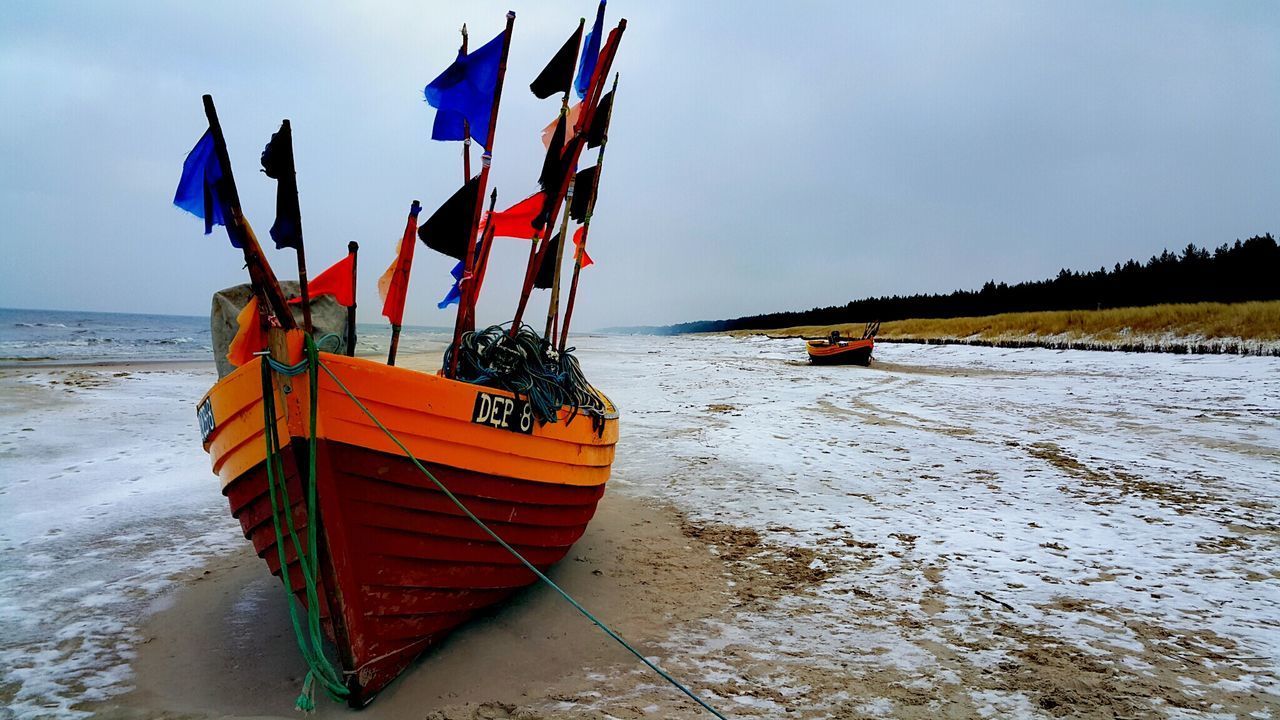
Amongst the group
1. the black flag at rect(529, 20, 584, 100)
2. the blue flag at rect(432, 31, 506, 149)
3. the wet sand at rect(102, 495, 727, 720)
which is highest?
the black flag at rect(529, 20, 584, 100)

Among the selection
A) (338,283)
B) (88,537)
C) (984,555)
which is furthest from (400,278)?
(984,555)

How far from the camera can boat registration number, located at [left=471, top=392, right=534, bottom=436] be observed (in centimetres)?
321

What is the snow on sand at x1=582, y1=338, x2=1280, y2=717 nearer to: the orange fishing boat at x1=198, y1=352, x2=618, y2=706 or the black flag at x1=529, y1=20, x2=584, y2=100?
the orange fishing boat at x1=198, y1=352, x2=618, y2=706

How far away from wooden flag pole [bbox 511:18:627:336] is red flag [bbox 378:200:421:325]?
68cm

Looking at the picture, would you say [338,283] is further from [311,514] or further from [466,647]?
[466,647]

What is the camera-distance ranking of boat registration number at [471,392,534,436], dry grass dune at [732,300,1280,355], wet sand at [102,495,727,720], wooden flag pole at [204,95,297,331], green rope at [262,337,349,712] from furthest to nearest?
dry grass dune at [732,300,1280,355], boat registration number at [471,392,534,436], wet sand at [102,495,727,720], green rope at [262,337,349,712], wooden flag pole at [204,95,297,331]

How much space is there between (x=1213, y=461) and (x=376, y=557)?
9.11 meters

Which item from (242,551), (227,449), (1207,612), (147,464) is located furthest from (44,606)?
(1207,612)

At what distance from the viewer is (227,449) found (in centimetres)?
324

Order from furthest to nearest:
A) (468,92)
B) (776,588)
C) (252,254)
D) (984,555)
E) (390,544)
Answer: (984,555)
(776,588)
(468,92)
(390,544)
(252,254)

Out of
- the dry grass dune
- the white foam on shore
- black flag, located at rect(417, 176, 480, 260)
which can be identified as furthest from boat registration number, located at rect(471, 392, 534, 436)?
the dry grass dune

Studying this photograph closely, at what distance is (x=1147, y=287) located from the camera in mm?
37469

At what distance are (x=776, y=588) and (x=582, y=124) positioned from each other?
351 centimetres

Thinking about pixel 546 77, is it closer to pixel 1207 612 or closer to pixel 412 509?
pixel 412 509
